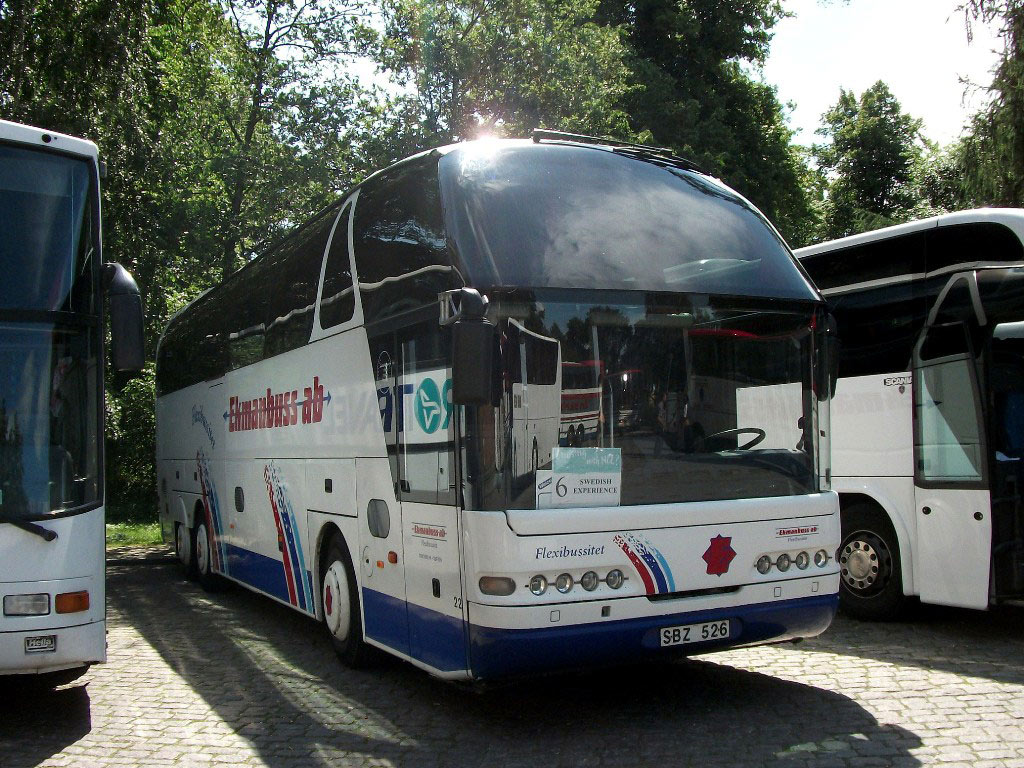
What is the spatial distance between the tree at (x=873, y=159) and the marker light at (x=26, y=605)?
34532 mm

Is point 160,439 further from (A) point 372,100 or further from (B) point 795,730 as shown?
(B) point 795,730

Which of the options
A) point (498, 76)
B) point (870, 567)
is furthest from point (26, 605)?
point (498, 76)

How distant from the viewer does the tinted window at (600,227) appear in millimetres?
6281

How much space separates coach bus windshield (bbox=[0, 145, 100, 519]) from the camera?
624 centimetres

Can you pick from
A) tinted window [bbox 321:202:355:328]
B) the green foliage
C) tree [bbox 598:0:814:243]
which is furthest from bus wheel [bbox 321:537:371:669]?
tree [bbox 598:0:814:243]

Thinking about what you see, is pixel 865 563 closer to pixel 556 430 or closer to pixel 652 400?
pixel 652 400

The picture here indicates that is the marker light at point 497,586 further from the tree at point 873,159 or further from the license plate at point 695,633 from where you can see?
the tree at point 873,159

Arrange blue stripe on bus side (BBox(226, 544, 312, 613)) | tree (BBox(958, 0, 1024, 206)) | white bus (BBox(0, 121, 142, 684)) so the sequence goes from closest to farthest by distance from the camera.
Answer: white bus (BBox(0, 121, 142, 684))
blue stripe on bus side (BBox(226, 544, 312, 613))
tree (BBox(958, 0, 1024, 206))

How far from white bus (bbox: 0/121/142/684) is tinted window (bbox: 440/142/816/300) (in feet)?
7.19

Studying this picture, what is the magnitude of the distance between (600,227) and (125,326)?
9.69 feet

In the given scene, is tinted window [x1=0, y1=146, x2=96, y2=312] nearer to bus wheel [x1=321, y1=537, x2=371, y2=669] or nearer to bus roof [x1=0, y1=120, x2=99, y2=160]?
bus roof [x1=0, y1=120, x2=99, y2=160]

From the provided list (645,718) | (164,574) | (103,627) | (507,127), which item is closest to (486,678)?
(645,718)

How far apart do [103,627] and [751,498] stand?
157 inches

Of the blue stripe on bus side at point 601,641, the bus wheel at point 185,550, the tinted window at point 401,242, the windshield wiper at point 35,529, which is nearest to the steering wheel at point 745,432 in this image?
the blue stripe on bus side at point 601,641
